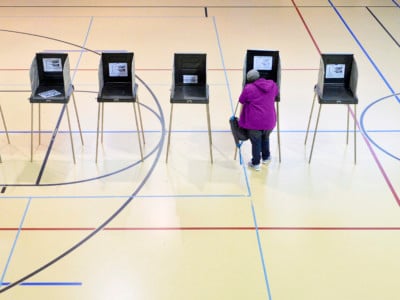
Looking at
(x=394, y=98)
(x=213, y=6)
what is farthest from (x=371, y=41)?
(x=213, y=6)

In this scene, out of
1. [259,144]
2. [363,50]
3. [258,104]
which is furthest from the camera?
[363,50]

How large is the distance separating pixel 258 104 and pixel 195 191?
1.20 metres

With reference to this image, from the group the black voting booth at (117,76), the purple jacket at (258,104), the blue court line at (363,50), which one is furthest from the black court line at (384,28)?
the black voting booth at (117,76)

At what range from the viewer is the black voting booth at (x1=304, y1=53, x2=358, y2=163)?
6.56m

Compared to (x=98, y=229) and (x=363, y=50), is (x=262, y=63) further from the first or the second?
(x=363, y=50)

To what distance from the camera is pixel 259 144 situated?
253 inches

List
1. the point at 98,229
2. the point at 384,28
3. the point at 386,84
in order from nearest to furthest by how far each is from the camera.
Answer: the point at 98,229 → the point at 386,84 → the point at 384,28

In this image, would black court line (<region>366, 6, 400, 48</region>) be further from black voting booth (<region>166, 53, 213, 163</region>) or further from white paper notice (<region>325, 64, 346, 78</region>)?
black voting booth (<region>166, 53, 213, 163</region>)

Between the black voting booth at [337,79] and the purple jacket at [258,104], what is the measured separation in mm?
702

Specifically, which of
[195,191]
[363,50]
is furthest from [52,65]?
[363,50]

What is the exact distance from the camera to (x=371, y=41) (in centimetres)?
991

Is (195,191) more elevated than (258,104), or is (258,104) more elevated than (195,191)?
(258,104)

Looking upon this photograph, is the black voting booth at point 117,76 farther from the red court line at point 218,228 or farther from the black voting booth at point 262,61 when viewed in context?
the black voting booth at point 262,61

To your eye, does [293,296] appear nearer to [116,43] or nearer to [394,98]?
[394,98]
